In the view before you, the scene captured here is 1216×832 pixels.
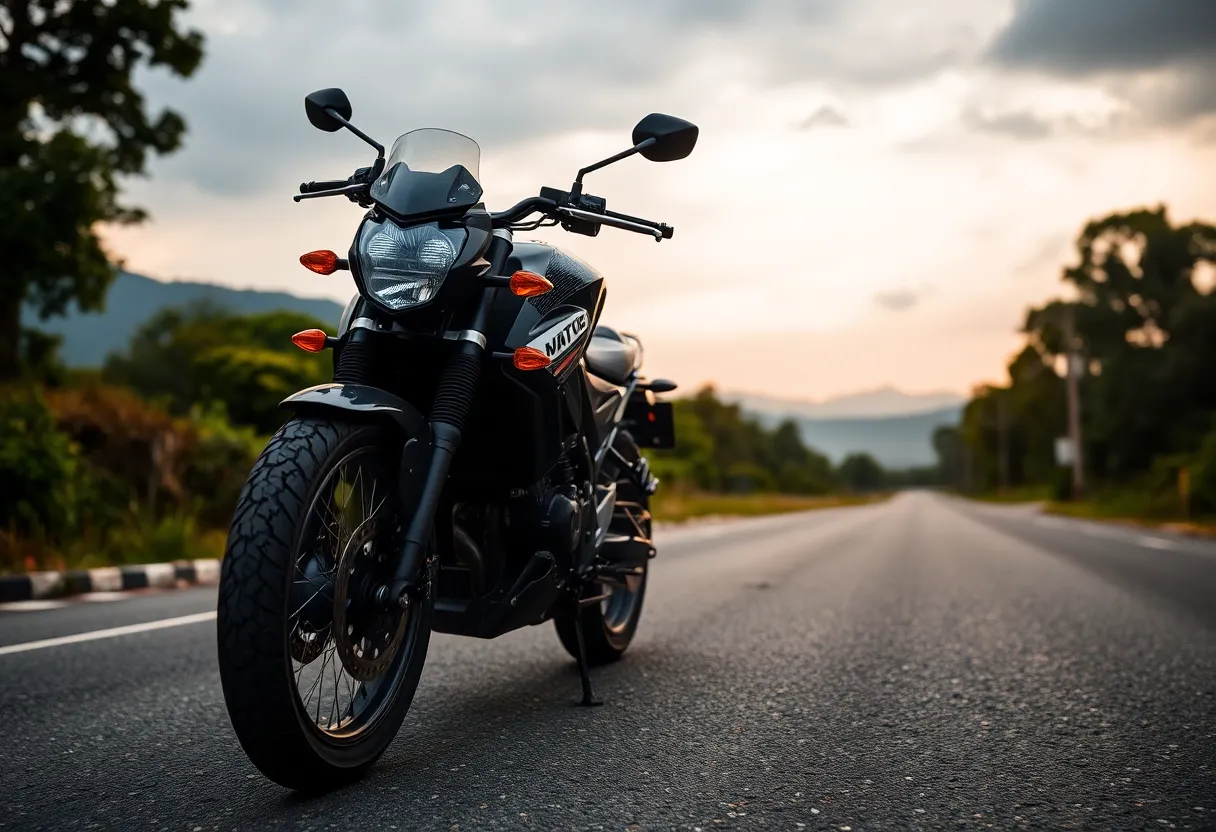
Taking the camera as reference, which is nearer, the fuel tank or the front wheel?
the front wheel

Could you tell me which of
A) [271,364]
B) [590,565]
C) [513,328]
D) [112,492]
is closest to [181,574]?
[112,492]

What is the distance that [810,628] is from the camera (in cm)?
580

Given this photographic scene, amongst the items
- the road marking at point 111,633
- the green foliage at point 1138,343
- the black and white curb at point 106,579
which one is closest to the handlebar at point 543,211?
the road marking at point 111,633

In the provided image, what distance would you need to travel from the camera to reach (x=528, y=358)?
2955mm

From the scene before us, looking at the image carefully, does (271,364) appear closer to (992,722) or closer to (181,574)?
(181,574)

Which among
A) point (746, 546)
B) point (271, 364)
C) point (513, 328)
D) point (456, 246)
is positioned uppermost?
point (271, 364)

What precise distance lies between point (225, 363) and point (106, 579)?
139 feet

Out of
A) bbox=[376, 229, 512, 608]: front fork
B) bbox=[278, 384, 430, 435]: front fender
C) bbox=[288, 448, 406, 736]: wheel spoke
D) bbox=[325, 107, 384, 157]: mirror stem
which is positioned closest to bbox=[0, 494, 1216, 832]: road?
bbox=[288, 448, 406, 736]: wheel spoke

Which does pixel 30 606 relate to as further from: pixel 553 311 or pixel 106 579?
pixel 553 311

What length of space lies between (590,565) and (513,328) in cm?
105

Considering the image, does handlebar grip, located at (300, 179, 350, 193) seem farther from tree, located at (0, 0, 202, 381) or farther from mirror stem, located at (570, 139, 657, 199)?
tree, located at (0, 0, 202, 381)

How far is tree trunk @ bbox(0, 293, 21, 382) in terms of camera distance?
17594 millimetres

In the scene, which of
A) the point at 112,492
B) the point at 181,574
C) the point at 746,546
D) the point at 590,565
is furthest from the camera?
the point at 746,546

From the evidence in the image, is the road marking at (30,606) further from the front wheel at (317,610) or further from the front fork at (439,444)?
the front fork at (439,444)
